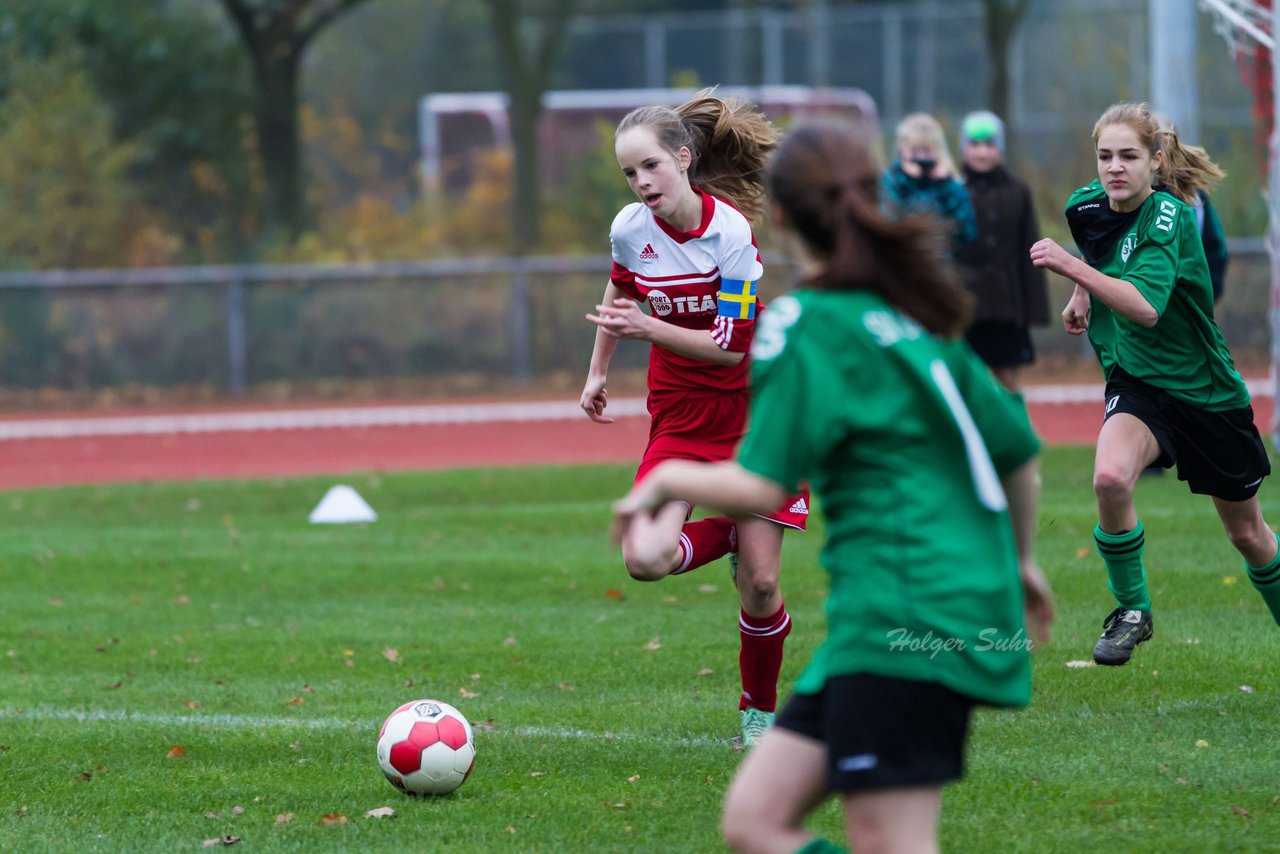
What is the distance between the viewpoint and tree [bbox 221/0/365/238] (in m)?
27.7

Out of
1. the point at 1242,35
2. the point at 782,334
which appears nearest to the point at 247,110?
the point at 1242,35

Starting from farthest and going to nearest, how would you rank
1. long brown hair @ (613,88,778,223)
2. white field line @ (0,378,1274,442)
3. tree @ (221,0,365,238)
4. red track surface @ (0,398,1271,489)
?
tree @ (221,0,365,238) → white field line @ (0,378,1274,442) → red track surface @ (0,398,1271,489) → long brown hair @ (613,88,778,223)

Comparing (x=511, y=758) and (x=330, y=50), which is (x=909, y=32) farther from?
(x=511, y=758)

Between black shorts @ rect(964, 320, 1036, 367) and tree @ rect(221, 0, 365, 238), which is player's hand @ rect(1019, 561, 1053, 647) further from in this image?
tree @ rect(221, 0, 365, 238)

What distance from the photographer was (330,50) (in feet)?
159

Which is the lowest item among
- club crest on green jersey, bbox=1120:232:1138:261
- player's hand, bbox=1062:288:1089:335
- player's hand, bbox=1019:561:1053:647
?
player's hand, bbox=1019:561:1053:647

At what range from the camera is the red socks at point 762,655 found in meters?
5.68

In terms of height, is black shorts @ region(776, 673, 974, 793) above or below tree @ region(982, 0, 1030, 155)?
below

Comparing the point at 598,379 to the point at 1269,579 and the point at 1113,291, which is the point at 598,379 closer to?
the point at 1113,291

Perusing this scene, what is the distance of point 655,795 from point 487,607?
384cm

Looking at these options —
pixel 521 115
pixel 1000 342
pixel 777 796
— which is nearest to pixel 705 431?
pixel 777 796

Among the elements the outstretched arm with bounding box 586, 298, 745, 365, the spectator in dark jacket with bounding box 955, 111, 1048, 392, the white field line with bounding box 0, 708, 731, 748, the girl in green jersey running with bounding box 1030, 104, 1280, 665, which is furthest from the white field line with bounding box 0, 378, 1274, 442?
the outstretched arm with bounding box 586, 298, 745, 365

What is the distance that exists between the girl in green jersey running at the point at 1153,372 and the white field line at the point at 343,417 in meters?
13.8

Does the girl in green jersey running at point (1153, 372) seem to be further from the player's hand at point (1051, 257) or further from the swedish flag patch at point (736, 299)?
Result: the swedish flag patch at point (736, 299)
